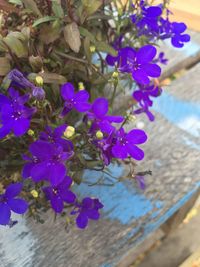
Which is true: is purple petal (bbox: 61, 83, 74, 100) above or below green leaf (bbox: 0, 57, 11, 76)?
above

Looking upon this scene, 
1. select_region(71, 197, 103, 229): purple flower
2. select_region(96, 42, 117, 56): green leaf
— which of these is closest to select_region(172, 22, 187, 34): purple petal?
select_region(96, 42, 117, 56): green leaf

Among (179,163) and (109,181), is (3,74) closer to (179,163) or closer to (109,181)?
(109,181)

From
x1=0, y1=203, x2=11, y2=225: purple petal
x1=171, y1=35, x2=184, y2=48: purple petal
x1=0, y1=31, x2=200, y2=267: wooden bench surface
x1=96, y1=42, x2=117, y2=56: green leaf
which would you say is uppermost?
x1=171, y1=35, x2=184, y2=48: purple petal

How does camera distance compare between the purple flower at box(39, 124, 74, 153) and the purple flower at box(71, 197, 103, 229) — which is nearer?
the purple flower at box(39, 124, 74, 153)

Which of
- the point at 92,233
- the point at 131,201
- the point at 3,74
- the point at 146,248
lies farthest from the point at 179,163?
the point at 146,248

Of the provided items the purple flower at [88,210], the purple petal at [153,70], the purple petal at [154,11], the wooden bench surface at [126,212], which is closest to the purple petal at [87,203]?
the purple flower at [88,210]

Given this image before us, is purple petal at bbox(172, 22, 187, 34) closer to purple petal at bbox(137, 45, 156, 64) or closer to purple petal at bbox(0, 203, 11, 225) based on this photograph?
purple petal at bbox(137, 45, 156, 64)

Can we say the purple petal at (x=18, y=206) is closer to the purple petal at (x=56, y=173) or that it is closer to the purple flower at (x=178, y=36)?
the purple petal at (x=56, y=173)
